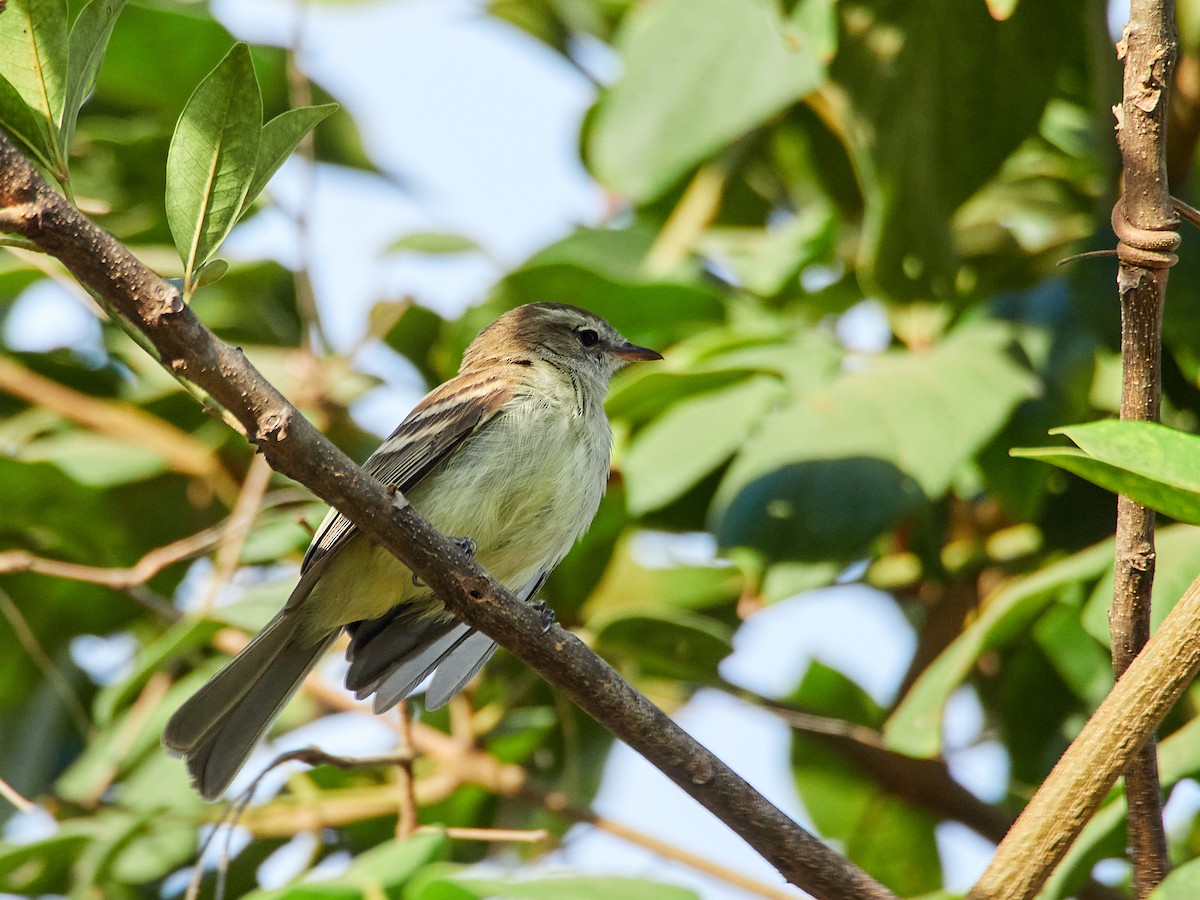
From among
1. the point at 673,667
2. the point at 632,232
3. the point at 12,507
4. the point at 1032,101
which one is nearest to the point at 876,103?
the point at 1032,101

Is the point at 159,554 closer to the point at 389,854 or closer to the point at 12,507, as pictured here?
the point at 12,507

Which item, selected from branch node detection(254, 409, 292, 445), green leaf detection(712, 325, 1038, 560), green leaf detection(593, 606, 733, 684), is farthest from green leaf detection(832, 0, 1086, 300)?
branch node detection(254, 409, 292, 445)

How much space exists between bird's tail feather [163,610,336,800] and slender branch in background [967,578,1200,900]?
219 cm

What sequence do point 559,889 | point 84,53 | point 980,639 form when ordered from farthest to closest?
point 980,639 → point 559,889 → point 84,53

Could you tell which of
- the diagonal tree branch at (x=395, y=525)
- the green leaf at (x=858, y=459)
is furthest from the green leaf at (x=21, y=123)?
the green leaf at (x=858, y=459)

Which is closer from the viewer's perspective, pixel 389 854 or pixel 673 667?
pixel 389 854

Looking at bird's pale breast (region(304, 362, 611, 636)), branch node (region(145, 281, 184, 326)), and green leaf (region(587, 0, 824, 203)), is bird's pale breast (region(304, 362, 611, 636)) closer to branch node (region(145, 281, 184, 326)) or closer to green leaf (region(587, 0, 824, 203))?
green leaf (region(587, 0, 824, 203))

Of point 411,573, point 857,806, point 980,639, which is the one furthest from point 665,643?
point 857,806

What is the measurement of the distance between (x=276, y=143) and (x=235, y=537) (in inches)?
80.9

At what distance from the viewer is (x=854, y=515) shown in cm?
339

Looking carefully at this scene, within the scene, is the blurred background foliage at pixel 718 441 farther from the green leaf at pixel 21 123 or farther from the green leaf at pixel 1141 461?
the green leaf at pixel 21 123

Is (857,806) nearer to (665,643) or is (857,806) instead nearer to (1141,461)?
(665,643)

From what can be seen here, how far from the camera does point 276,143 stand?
2186mm

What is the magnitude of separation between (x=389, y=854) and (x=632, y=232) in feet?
7.65
